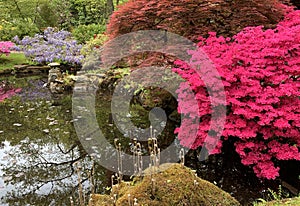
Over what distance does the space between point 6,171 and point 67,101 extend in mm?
3832

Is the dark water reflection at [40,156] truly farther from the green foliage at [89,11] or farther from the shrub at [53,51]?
the green foliage at [89,11]

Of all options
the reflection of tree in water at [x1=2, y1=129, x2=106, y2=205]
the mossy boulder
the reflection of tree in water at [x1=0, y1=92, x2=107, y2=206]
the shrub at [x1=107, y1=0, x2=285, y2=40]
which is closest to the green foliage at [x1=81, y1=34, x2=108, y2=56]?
the reflection of tree in water at [x1=0, y1=92, x2=107, y2=206]

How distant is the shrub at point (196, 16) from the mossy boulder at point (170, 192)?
336 centimetres

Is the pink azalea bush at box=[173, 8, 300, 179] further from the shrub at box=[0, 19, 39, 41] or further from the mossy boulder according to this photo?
the shrub at box=[0, 19, 39, 41]

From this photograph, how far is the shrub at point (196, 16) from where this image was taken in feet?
16.7

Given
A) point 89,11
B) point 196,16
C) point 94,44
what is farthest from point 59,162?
point 89,11

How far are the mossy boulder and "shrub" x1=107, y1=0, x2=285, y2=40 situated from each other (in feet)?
11.0

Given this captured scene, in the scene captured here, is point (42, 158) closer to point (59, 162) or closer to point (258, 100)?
point (59, 162)

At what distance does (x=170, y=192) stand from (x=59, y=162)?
3.16 metres

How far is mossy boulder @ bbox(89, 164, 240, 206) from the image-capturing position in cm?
214

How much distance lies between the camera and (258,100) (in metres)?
3.79

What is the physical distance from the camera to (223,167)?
175 inches

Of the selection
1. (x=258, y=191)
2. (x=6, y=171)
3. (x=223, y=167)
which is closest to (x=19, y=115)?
(x=6, y=171)

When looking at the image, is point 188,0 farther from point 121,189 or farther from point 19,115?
point 19,115
